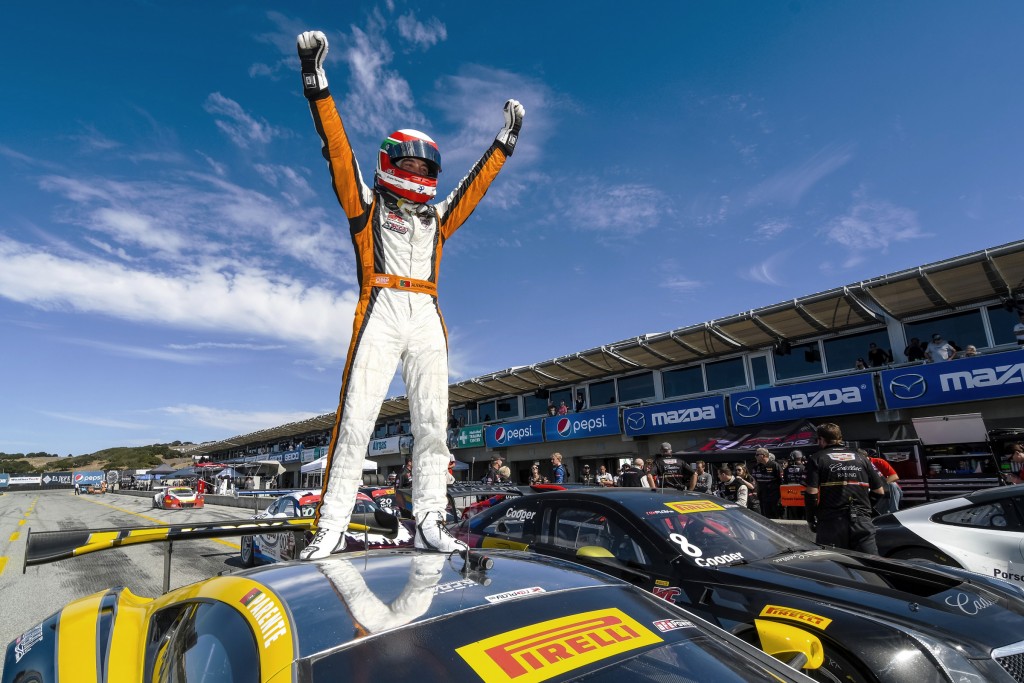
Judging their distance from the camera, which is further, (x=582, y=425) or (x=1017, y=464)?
(x=582, y=425)

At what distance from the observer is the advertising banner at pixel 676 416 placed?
16.9 metres

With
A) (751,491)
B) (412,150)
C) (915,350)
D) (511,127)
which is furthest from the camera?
(915,350)

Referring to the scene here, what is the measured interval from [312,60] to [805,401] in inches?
587

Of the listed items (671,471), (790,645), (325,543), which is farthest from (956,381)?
(325,543)

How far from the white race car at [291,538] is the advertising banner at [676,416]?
10784mm

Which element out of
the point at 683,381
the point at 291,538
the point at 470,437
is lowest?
the point at 291,538

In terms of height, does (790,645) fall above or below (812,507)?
below

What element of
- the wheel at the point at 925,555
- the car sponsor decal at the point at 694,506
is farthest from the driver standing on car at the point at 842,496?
the car sponsor decal at the point at 694,506

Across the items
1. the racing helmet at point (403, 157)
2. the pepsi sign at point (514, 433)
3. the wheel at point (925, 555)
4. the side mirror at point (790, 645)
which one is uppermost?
the racing helmet at point (403, 157)

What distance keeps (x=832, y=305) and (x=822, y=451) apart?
1229 cm

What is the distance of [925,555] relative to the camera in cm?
566

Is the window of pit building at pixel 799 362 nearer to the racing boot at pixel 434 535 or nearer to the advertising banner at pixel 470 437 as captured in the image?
the advertising banner at pixel 470 437

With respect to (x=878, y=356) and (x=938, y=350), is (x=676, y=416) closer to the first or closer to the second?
(x=878, y=356)

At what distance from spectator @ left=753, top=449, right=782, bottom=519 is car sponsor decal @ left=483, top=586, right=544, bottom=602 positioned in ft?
33.9
